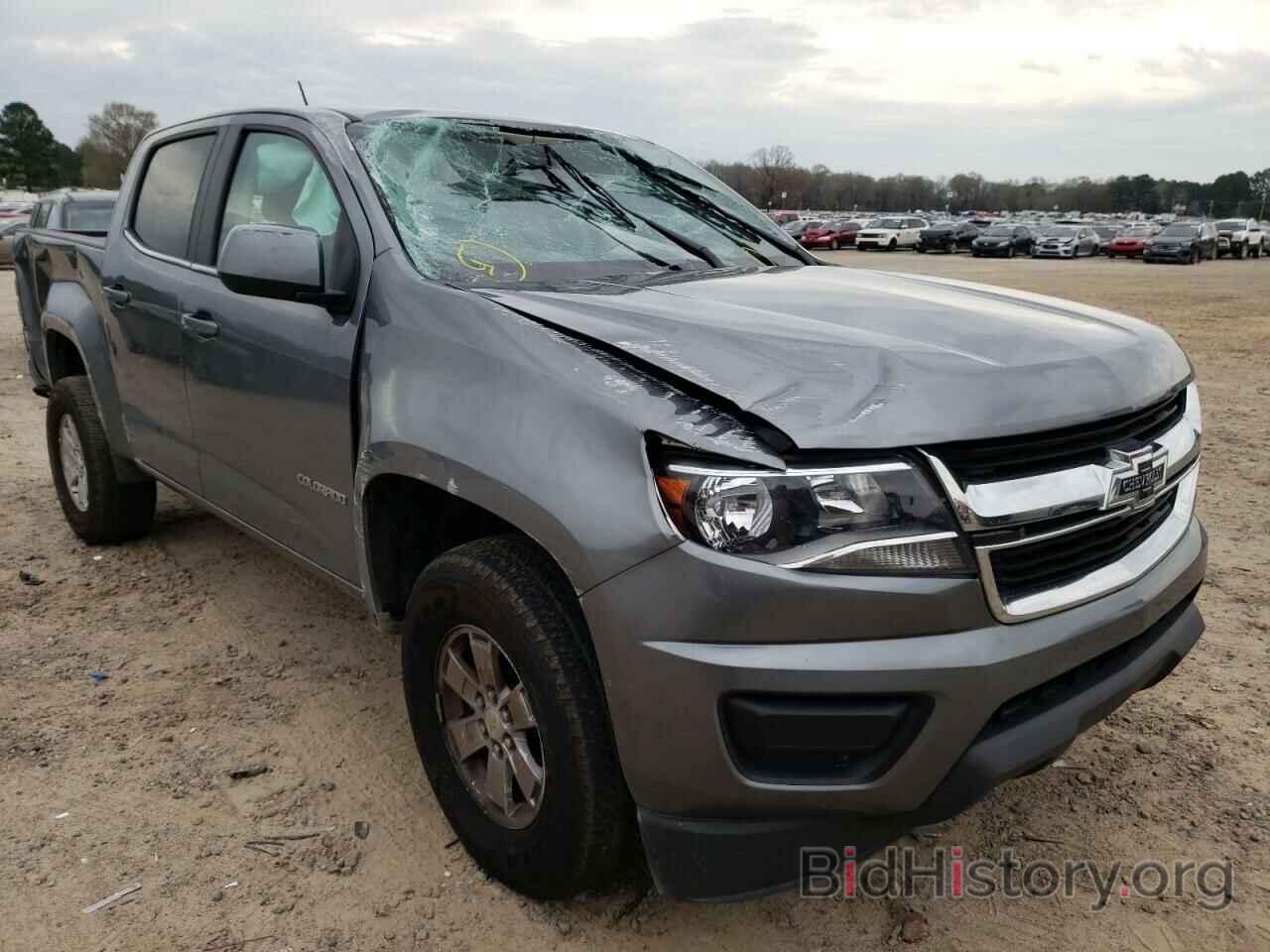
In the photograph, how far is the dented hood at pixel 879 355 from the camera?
1.79 meters

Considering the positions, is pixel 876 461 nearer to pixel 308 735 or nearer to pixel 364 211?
pixel 364 211

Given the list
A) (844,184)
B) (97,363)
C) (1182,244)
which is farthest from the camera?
(844,184)

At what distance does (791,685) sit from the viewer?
5.67ft

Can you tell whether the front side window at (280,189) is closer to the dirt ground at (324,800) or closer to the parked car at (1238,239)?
the dirt ground at (324,800)

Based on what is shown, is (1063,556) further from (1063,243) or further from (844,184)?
(844,184)

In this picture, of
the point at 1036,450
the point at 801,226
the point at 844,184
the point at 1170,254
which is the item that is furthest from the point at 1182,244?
the point at 844,184

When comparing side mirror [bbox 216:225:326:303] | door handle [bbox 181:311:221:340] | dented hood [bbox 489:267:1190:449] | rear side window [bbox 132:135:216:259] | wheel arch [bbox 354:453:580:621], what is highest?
rear side window [bbox 132:135:216:259]

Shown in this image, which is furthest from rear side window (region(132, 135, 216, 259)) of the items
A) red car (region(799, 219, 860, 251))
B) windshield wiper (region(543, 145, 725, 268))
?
red car (region(799, 219, 860, 251))

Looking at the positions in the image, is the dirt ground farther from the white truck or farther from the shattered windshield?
the white truck

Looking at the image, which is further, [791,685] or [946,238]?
[946,238]

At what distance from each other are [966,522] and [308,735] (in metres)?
2.19

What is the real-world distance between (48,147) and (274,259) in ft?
395

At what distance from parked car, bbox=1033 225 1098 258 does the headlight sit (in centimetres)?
3946

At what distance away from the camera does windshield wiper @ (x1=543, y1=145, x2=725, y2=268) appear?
3.04 meters
